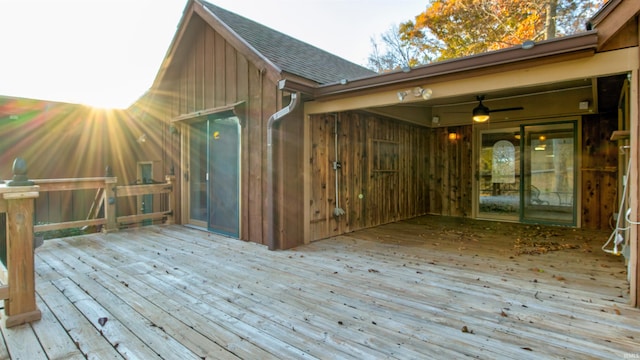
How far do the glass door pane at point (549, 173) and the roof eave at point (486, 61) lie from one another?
461 centimetres

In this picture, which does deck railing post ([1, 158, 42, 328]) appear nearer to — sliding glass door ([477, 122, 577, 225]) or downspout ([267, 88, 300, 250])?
downspout ([267, 88, 300, 250])

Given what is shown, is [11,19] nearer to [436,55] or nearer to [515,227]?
[515,227]

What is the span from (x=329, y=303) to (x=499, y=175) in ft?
20.2

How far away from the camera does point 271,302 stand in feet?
8.97

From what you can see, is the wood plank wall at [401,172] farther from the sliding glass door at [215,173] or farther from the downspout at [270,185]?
the sliding glass door at [215,173]

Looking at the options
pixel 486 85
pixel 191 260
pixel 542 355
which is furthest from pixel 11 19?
pixel 542 355

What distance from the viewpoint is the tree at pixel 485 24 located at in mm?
10164

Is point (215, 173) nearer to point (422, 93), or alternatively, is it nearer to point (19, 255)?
point (19, 255)

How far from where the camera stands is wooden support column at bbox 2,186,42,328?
2.31 meters

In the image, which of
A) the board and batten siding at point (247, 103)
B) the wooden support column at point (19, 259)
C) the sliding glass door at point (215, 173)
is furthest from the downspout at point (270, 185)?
the wooden support column at point (19, 259)

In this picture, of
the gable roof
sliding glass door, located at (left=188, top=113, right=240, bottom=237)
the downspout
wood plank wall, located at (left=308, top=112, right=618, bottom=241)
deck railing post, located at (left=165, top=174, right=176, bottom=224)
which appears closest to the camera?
the downspout

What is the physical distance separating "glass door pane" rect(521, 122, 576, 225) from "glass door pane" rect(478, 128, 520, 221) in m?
0.19

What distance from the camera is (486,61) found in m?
3.09

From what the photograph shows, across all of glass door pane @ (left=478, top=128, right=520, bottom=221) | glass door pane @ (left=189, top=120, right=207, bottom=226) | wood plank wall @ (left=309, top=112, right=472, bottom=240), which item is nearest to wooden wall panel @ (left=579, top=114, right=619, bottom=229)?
glass door pane @ (left=478, top=128, right=520, bottom=221)
